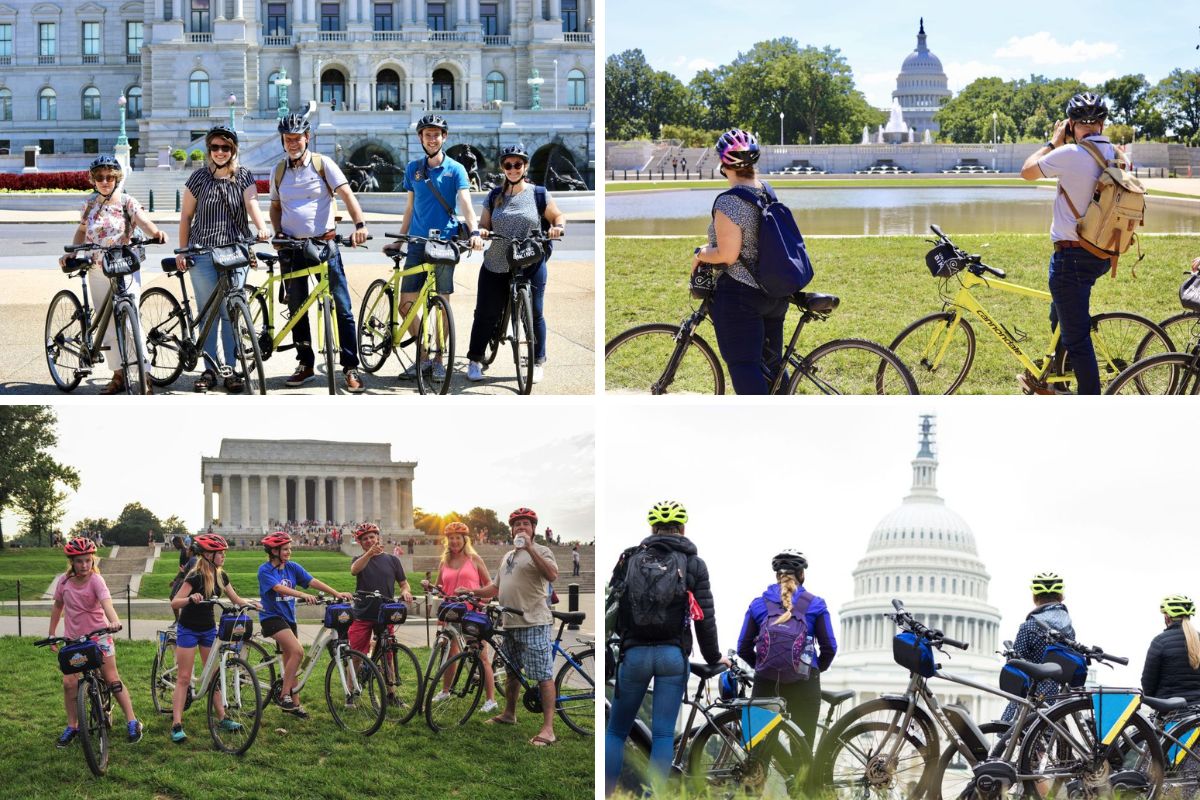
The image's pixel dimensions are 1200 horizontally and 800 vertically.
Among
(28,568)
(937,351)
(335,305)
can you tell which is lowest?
(28,568)

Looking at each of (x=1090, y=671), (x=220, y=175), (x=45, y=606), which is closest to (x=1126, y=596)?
(x=1090, y=671)

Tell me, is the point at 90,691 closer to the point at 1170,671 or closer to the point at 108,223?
the point at 108,223

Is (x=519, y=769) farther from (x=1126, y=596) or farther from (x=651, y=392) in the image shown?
(x=1126, y=596)

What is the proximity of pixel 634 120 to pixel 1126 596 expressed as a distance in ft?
23.8

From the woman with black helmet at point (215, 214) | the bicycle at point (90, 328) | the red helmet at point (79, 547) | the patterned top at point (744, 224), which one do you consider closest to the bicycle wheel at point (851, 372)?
the patterned top at point (744, 224)

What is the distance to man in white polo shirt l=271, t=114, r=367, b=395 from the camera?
30.5 ft

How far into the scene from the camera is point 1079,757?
853 centimetres

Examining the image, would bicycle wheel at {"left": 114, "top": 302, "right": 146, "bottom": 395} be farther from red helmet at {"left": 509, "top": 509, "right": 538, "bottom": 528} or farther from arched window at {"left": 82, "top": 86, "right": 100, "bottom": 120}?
arched window at {"left": 82, "top": 86, "right": 100, "bottom": 120}

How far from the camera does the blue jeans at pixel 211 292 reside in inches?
370

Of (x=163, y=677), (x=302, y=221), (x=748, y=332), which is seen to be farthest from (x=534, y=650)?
(x=302, y=221)

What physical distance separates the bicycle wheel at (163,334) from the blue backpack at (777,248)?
3.73 meters

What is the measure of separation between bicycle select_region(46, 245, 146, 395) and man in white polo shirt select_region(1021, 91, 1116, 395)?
18.3 feet

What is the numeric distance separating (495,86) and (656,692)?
52.7 meters

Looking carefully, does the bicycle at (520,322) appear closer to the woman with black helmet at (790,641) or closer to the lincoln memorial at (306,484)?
the lincoln memorial at (306,484)
